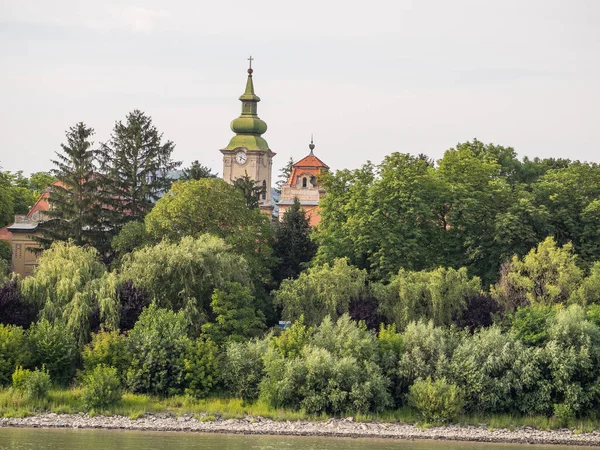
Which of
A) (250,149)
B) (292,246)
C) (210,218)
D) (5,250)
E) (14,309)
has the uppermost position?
(250,149)

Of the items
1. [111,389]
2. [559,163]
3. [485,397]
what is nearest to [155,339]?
[111,389]

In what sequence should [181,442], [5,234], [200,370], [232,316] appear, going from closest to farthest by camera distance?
[181,442] < [200,370] < [232,316] < [5,234]

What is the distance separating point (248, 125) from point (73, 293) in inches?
2600

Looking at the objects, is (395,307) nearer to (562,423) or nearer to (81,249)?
(562,423)

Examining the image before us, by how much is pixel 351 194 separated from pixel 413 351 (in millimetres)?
16702

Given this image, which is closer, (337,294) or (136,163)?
(337,294)

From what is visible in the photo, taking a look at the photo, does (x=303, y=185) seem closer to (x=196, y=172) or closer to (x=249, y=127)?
(x=249, y=127)

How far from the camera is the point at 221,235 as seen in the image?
61.8m

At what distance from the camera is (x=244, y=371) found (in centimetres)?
5103

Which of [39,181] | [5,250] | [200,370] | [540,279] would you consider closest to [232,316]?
[200,370]

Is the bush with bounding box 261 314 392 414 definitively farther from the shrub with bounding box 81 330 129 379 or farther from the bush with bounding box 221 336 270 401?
the shrub with bounding box 81 330 129 379

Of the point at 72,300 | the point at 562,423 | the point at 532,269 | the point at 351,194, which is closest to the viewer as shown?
the point at 562,423

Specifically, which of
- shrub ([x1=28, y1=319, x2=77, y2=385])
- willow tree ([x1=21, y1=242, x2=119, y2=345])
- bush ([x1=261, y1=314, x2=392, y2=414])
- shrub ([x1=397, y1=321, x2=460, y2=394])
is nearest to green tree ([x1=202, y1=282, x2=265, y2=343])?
bush ([x1=261, y1=314, x2=392, y2=414])

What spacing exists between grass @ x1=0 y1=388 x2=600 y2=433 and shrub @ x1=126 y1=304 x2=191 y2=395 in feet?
1.74
